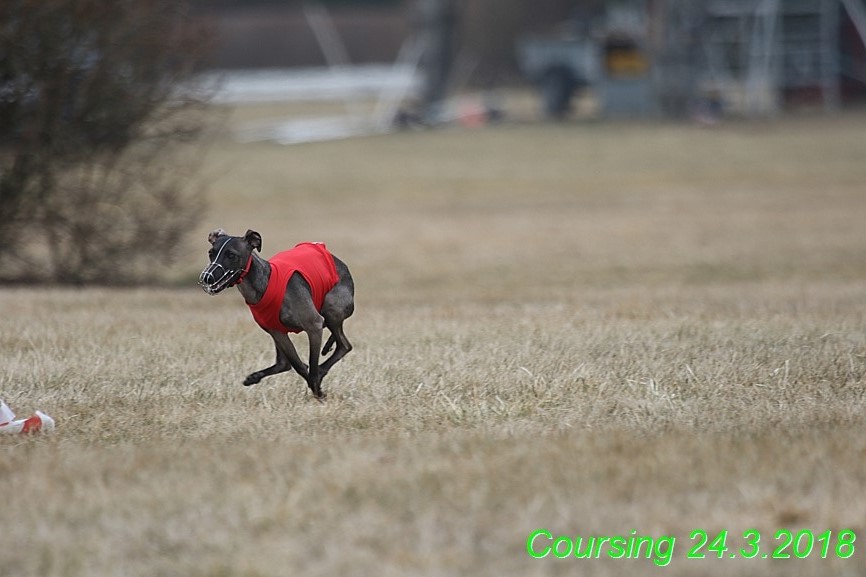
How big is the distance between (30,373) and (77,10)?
6997mm

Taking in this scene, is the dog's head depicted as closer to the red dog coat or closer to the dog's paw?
the red dog coat

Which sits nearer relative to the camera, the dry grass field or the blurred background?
the dry grass field

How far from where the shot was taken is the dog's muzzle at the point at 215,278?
20.7 ft

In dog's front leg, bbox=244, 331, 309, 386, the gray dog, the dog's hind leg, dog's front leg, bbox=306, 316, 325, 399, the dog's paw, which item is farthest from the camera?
the dog's hind leg

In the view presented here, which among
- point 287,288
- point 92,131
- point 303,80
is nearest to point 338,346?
point 287,288

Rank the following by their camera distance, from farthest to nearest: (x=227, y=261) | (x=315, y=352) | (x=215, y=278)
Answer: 1. (x=315, y=352)
2. (x=227, y=261)
3. (x=215, y=278)

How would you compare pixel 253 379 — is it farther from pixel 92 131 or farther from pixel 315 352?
pixel 92 131

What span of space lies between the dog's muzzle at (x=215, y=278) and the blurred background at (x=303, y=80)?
25.8ft

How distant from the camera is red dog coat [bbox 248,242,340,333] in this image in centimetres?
671

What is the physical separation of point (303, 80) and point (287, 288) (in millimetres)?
56920

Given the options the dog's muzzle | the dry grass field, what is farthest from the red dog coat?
the dry grass field

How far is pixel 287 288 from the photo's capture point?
681 cm

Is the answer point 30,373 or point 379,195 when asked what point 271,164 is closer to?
point 379,195

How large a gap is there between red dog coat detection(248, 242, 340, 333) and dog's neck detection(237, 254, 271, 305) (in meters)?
0.03
